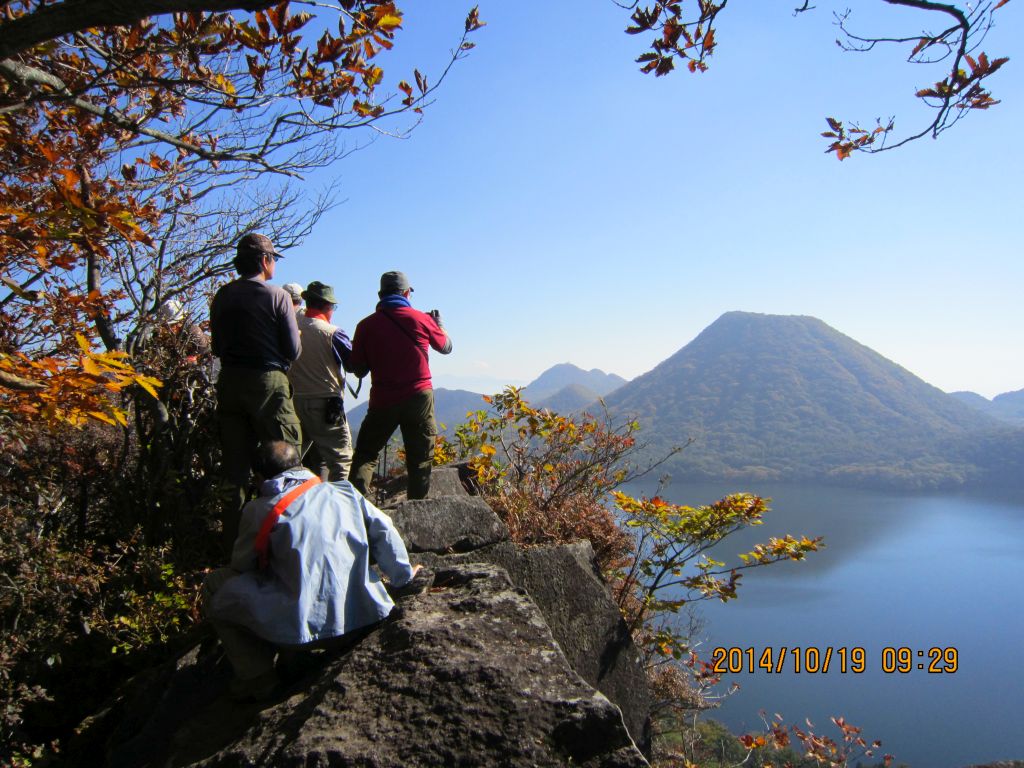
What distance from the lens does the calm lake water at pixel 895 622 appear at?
26.7 metres

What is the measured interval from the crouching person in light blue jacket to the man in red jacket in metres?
1.72

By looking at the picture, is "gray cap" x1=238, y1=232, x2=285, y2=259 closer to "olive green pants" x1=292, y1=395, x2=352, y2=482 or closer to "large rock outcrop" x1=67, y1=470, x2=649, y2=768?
"olive green pants" x1=292, y1=395, x2=352, y2=482

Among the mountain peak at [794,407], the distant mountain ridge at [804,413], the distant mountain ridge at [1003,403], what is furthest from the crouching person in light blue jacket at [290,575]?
the distant mountain ridge at [1003,403]

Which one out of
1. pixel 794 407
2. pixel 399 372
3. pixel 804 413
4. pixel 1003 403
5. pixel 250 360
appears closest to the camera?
pixel 250 360

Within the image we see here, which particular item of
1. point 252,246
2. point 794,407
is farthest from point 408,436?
point 794,407

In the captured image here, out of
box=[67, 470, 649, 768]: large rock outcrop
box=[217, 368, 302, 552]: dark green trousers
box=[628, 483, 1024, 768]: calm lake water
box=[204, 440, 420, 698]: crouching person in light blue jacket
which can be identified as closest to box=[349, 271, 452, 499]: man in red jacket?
box=[217, 368, 302, 552]: dark green trousers

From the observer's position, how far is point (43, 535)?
396 centimetres

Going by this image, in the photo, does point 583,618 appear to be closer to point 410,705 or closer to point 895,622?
point 410,705

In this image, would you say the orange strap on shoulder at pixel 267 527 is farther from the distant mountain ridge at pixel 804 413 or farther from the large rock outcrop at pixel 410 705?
the distant mountain ridge at pixel 804 413

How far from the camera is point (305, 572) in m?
2.44

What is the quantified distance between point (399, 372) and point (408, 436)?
0.48m

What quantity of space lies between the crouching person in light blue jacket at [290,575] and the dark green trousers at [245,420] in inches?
40.8

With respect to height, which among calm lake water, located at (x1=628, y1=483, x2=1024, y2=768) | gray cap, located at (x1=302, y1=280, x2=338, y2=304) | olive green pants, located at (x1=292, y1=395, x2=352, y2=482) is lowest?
calm lake water, located at (x1=628, y1=483, x2=1024, y2=768)

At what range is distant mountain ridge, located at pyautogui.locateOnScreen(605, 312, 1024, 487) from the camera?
75875mm
